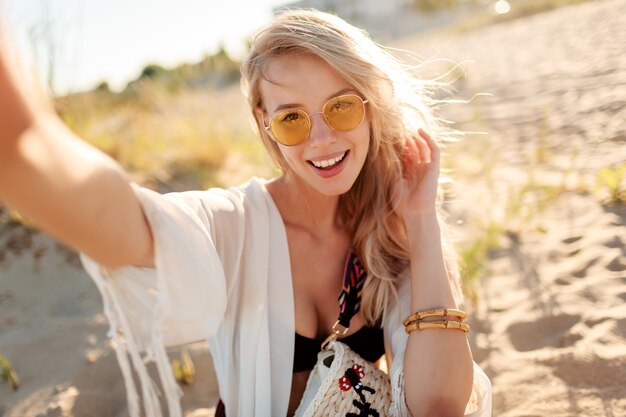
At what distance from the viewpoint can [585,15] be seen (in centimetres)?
1045

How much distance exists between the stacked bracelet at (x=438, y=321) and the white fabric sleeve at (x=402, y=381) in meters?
0.12

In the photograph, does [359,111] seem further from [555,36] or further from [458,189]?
[555,36]

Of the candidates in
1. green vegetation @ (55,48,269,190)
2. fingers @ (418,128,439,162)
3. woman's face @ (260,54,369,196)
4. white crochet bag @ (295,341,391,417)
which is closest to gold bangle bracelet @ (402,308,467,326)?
white crochet bag @ (295,341,391,417)

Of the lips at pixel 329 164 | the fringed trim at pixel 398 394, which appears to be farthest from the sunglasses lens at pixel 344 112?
the fringed trim at pixel 398 394

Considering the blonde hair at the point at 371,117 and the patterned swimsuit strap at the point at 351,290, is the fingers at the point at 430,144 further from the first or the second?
the patterned swimsuit strap at the point at 351,290

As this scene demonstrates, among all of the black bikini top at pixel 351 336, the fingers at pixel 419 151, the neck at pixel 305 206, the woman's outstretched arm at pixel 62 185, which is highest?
the woman's outstretched arm at pixel 62 185

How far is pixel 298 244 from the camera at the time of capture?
2.22 metres

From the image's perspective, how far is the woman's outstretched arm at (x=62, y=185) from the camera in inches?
35.1

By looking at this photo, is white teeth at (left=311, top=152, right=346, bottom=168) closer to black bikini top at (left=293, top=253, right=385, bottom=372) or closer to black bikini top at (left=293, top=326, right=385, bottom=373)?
black bikini top at (left=293, top=253, right=385, bottom=372)

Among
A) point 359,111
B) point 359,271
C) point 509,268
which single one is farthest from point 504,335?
point 359,111

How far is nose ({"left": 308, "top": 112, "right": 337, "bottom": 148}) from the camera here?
1939 mm

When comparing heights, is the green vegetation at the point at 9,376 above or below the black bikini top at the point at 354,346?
below

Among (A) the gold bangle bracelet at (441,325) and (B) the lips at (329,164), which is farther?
(B) the lips at (329,164)

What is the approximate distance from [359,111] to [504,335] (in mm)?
1564
